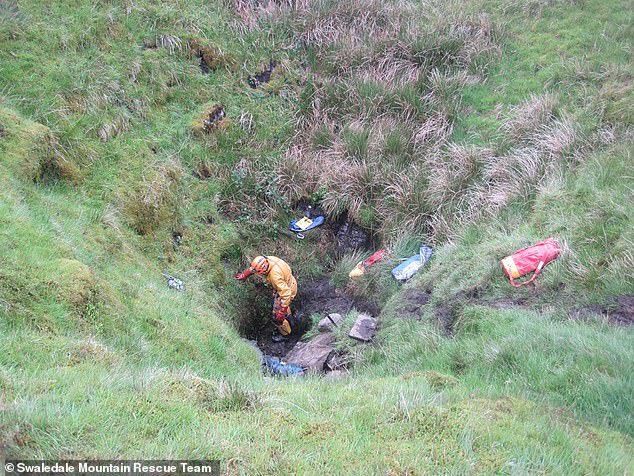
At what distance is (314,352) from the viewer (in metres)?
→ 7.56

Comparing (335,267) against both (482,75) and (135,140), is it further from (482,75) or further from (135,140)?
(482,75)

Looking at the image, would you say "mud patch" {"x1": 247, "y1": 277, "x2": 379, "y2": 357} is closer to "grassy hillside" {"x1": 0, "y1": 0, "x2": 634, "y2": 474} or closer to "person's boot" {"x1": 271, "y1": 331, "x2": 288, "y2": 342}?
"person's boot" {"x1": 271, "y1": 331, "x2": 288, "y2": 342}

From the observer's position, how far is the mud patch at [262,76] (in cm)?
1122

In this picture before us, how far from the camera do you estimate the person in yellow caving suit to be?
8.59 meters

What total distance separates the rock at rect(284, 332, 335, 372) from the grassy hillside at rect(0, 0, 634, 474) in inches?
21.0

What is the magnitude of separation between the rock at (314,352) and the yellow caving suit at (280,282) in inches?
31.1

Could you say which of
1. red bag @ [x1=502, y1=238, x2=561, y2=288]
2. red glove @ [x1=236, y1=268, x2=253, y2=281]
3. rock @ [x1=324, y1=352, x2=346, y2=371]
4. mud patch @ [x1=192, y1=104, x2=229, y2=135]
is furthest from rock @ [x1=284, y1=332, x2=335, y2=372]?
mud patch @ [x1=192, y1=104, x2=229, y2=135]

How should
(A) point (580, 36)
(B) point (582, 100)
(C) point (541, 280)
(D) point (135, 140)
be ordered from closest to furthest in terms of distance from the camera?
(C) point (541, 280), (D) point (135, 140), (B) point (582, 100), (A) point (580, 36)

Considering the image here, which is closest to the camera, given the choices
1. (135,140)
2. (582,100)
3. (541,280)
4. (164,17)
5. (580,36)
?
(541,280)

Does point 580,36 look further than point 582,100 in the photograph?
Yes

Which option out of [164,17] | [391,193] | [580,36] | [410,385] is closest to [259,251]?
[391,193]

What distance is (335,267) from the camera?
376 inches

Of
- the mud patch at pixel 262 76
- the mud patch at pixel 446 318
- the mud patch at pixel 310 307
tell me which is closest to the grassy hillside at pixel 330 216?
the mud patch at pixel 446 318

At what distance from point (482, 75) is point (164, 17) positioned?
6182mm
